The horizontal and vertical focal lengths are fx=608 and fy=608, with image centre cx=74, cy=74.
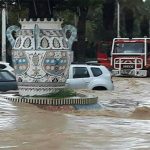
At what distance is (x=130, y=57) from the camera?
37469 mm

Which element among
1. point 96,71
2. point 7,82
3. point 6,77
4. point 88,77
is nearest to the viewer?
point 7,82

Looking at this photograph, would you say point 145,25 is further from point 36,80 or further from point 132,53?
point 36,80

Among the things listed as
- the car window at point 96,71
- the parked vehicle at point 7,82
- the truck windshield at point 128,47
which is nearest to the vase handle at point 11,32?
the parked vehicle at point 7,82

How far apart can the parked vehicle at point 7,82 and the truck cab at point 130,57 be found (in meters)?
19.2

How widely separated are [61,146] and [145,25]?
66666mm

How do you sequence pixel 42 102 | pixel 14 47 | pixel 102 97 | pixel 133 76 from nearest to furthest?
pixel 42 102 < pixel 14 47 < pixel 102 97 < pixel 133 76

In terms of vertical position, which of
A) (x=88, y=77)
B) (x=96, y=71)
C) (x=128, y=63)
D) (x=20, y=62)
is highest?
(x=20, y=62)

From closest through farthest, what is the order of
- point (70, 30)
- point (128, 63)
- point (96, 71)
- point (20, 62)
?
point (20, 62) → point (70, 30) → point (96, 71) → point (128, 63)

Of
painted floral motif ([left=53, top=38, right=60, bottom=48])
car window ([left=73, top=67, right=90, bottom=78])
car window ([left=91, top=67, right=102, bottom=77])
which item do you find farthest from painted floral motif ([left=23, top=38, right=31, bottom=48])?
car window ([left=91, top=67, right=102, bottom=77])

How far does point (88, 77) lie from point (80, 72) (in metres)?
0.43

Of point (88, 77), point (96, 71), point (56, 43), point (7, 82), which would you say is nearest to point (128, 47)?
point (96, 71)

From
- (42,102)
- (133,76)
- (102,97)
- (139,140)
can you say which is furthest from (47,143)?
(133,76)

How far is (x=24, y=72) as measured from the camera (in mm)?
14680

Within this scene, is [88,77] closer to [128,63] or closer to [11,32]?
[11,32]
